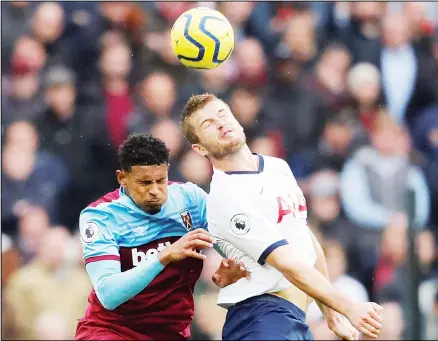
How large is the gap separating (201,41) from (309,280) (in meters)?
1.76

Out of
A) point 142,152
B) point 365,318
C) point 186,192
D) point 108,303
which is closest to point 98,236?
point 108,303

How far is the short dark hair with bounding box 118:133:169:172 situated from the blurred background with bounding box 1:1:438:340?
2.93 meters

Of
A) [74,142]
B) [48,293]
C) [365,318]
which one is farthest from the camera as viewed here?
[74,142]

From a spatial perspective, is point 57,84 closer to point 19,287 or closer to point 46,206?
point 46,206

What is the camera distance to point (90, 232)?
5676 mm

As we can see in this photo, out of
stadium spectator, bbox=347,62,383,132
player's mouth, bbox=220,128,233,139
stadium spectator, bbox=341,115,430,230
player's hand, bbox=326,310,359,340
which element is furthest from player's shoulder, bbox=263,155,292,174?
stadium spectator, bbox=347,62,383,132

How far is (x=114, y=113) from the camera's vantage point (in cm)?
896

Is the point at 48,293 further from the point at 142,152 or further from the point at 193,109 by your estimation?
the point at 193,109

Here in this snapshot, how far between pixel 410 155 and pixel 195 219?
381 cm

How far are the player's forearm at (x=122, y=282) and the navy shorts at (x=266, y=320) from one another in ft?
1.70

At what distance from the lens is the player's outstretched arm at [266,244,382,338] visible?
512cm

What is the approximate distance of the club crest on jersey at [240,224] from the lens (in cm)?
542

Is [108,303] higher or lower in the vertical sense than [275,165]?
lower

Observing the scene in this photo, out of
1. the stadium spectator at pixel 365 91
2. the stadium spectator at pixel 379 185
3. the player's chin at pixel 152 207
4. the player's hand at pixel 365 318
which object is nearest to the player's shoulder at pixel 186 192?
the player's chin at pixel 152 207
